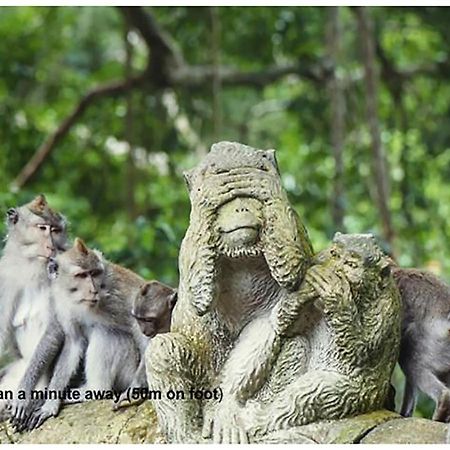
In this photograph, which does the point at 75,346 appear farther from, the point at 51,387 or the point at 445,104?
the point at 445,104

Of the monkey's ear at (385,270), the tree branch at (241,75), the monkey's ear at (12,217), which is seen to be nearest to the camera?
the monkey's ear at (385,270)

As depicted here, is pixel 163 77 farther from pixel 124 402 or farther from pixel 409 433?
pixel 409 433

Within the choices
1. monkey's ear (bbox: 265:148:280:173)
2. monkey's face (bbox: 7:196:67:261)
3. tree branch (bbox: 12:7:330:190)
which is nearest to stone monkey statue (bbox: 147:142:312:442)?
monkey's ear (bbox: 265:148:280:173)

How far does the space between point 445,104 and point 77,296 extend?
248 inches

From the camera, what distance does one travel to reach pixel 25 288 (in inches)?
166

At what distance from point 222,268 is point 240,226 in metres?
0.20

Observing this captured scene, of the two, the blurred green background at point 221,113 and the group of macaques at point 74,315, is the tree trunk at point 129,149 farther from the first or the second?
the group of macaques at point 74,315

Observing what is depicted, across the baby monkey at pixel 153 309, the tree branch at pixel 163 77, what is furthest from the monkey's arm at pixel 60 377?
the tree branch at pixel 163 77

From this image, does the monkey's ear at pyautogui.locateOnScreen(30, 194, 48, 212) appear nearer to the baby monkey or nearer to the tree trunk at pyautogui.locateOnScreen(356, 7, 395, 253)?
the baby monkey

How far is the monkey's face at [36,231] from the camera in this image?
4.23 metres

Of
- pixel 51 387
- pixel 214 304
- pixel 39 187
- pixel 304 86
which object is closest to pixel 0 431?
pixel 51 387

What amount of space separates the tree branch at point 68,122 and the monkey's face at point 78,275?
442 cm

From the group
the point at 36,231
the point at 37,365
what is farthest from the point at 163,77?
the point at 37,365

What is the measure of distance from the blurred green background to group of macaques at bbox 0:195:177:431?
3311 mm
